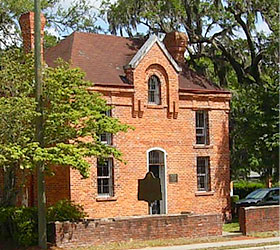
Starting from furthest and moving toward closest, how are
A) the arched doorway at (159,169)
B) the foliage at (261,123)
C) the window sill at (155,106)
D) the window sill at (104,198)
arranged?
the foliage at (261,123)
the window sill at (155,106)
the arched doorway at (159,169)
the window sill at (104,198)

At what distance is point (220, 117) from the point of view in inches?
1205

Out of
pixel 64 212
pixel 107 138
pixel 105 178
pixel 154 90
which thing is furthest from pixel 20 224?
pixel 154 90

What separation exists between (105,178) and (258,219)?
6755 mm

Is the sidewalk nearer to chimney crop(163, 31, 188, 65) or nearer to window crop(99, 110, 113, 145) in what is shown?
window crop(99, 110, 113, 145)

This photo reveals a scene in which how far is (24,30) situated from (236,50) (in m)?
11.8

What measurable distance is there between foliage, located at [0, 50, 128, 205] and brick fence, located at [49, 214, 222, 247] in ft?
7.11

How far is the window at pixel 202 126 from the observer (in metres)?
30.1

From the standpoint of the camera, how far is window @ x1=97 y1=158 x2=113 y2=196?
26.8m

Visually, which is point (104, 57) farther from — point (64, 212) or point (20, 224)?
point (20, 224)

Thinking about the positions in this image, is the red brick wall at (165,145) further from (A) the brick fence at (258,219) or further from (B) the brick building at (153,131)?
(A) the brick fence at (258,219)

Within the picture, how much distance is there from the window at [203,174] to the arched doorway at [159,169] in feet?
7.33

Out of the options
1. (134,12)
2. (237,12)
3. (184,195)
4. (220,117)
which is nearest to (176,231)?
(184,195)

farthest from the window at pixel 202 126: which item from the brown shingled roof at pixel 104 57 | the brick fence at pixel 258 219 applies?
the brick fence at pixel 258 219

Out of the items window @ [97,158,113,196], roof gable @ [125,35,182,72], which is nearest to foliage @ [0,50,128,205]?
window @ [97,158,113,196]
